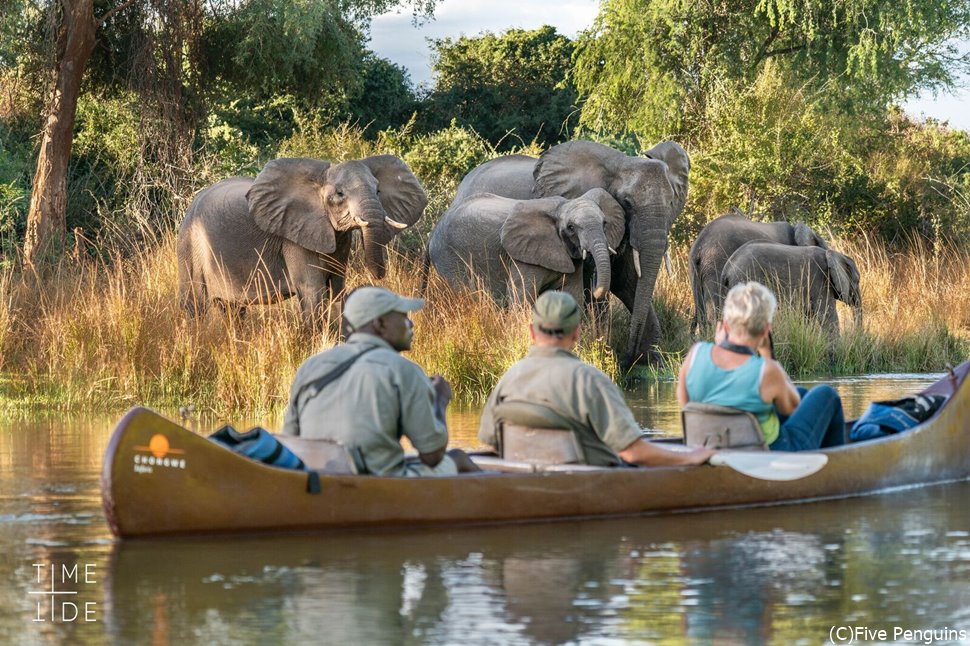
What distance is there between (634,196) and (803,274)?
6.88 feet

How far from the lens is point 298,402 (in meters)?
9.41

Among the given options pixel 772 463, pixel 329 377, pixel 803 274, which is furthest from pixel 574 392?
pixel 803 274

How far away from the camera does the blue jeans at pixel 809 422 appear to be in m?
10.8

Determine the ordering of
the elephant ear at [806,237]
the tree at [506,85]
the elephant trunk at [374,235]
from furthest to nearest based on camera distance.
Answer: the tree at [506,85] → the elephant ear at [806,237] → the elephant trunk at [374,235]

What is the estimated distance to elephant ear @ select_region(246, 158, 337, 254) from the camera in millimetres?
19203

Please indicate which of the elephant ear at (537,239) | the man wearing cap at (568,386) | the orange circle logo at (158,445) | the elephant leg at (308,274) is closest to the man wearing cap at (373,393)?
the man wearing cap at (568,386)

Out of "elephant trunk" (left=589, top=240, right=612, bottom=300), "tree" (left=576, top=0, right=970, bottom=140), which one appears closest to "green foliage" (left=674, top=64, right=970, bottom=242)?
"tree" (left=576, top=0, right=970, bottom=140)

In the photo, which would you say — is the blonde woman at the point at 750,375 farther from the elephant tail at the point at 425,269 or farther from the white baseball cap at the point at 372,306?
the elephant tail at the point at 425,269

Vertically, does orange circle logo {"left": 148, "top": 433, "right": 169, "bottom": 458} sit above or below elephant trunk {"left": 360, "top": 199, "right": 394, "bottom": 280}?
below

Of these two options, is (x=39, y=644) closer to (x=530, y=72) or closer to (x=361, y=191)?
(x=361, y=191)

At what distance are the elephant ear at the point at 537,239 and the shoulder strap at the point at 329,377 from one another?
10.0 metres

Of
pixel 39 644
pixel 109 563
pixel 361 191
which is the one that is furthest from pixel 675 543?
pixel 361 191

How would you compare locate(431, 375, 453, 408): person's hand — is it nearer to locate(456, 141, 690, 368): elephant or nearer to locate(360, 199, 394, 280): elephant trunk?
locate(360, 199, 394, 280): elephant trunk

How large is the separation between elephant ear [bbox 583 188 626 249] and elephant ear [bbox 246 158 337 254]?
277 centimetres
